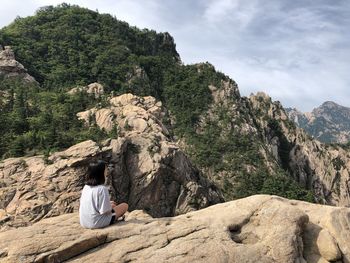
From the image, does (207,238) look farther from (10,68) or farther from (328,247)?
(10,68)

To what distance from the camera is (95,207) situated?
11133 millimetres

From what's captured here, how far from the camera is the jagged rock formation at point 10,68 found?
226ft

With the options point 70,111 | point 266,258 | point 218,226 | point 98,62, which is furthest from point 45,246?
point 98,62

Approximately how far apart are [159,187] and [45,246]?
1258 inches

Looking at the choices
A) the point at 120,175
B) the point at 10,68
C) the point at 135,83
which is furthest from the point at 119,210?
the point at 135,83

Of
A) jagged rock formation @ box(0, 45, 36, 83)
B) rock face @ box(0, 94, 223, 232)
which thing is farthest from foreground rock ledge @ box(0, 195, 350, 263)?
jagged rock formation @ box(0, 45, 36, 83)

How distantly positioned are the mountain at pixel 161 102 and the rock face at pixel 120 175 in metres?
0.84

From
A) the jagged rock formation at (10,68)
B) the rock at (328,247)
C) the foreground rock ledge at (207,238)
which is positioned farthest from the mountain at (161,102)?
the rock at (328,247)

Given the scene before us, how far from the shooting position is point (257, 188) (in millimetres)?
68188

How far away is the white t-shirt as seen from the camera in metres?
11.1

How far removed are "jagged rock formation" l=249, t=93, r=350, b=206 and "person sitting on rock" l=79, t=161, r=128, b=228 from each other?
9053 cm

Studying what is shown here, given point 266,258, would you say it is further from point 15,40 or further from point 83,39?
point 83,39

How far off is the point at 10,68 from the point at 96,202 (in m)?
65.2

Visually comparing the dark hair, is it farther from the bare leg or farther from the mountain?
the mountain
